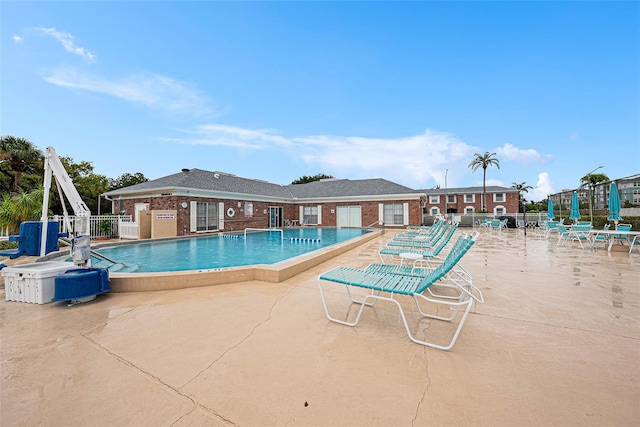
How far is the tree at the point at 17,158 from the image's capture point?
18188 mm

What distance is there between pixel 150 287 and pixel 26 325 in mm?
1531

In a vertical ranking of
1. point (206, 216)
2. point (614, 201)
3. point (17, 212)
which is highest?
point (614, 201)

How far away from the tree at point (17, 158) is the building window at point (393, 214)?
26.8 m

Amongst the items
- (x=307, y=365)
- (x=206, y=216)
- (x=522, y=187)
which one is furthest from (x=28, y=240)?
(x=522, y=187)

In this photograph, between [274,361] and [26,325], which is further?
[26,325]

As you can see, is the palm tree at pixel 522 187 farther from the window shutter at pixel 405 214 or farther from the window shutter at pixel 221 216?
the window shutter at pixel 221 216

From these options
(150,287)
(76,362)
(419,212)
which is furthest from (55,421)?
(419,212)

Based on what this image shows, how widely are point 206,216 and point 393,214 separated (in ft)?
48.4

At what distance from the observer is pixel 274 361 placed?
2314mm

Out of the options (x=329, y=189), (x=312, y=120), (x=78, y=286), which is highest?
(x=312, y=120)

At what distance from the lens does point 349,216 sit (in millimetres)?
23703

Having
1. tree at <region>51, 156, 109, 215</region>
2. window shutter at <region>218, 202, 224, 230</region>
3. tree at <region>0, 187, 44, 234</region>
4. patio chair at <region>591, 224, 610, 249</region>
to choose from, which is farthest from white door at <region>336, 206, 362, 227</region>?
tree at <region>51, 156, 109, 215</region>

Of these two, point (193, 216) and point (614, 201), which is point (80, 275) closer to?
point (193, 216)

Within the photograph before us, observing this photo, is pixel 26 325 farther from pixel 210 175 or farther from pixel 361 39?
pixel 210 175
